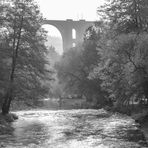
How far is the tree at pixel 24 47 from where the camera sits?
27.5m

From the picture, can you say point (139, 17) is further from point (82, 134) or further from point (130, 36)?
point (82, 134)

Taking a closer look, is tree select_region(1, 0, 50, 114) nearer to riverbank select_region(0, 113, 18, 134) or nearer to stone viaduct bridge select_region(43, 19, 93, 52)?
riverbank select_region(0, 113, 18, 134)

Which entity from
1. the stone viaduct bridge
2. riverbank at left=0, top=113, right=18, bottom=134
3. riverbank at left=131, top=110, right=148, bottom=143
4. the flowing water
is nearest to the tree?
riverbank at left=0, top=113, right=18, bottom=134

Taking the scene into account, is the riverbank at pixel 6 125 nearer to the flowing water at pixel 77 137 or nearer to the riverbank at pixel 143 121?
the flowing water at pixel 77 137

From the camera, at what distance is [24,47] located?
2870cm

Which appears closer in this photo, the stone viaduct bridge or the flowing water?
the flowing water

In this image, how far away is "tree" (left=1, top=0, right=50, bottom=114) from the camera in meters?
27.5

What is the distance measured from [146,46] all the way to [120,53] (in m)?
2.13

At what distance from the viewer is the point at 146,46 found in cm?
2092

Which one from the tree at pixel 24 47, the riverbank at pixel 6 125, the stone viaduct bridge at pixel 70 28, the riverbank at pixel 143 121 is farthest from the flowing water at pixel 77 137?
the stone viaduct bridge at pixel 70 28

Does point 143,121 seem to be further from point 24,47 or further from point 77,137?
point 24,47

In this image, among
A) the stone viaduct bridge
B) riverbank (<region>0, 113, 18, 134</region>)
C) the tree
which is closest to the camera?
riverbank (<region>0, 113, 18, 134</region>)

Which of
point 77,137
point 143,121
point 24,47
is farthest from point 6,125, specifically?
→ point 143,121

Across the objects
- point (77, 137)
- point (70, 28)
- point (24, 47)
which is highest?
point (70, 28)
